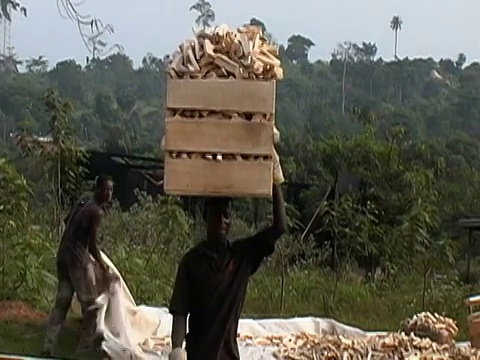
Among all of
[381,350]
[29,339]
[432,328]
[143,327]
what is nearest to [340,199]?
[143,327]

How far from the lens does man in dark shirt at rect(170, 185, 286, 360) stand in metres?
3.13

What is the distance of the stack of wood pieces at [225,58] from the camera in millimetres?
3084

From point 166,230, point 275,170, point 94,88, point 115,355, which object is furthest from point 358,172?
point 275,170

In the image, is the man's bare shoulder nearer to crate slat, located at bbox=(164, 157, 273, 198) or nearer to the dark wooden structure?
crate slat, located at bbox=(164, 157, 273, 198)

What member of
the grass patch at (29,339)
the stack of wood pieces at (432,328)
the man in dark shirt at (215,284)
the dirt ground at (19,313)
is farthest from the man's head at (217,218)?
the dirt ground at (19,313)

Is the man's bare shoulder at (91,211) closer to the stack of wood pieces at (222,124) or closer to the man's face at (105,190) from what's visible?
the man's face at (105,190)

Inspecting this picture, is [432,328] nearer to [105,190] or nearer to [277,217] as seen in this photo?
[277,217]

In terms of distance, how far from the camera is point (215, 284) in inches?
123

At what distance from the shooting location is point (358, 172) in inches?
274

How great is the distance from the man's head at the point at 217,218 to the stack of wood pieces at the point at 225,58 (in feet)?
1.20

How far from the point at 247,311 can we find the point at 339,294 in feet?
2.10

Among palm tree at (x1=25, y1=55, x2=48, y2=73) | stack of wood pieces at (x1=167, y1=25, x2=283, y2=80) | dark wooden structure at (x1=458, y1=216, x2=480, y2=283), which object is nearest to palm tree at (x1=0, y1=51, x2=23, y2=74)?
palm tree at (x1=25, y1=55, x2=48, y2=73)

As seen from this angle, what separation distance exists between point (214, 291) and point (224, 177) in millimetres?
337

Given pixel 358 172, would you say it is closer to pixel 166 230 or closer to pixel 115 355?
pixel 166 230
